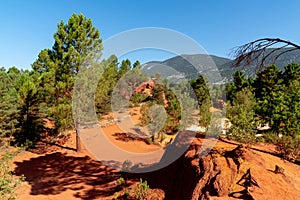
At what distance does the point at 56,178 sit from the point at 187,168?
876 centimetres

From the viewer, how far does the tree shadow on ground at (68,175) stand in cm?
1119

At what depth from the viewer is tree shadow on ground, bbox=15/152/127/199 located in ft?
36.7

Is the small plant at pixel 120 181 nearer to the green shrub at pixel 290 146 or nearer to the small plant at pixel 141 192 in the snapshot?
the small plant at pixel 141 192

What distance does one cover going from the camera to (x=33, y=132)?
20.8 metres

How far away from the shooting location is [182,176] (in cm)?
901

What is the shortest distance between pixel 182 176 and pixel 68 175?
825 centimetres

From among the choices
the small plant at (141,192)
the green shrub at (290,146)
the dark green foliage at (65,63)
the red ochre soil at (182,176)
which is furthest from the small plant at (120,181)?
the green shrub at (290,146)

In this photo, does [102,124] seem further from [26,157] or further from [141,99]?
[26,157]

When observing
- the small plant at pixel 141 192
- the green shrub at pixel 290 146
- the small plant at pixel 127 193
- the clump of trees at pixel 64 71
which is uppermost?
the clump of trees at pixel 64 71

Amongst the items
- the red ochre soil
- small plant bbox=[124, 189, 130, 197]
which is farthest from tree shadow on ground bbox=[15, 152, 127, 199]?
small plant bbox=[124, 189, 130, 197]

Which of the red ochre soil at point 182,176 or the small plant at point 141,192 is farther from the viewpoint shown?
the small plant at point 141,192

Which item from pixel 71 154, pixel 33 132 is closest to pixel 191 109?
pixel 71 154

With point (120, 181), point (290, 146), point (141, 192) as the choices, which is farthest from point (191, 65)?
point (141, 192)

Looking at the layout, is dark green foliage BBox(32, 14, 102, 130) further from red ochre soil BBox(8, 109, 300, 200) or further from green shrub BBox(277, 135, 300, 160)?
green shrub BBox(277, 135, 300, 160)
